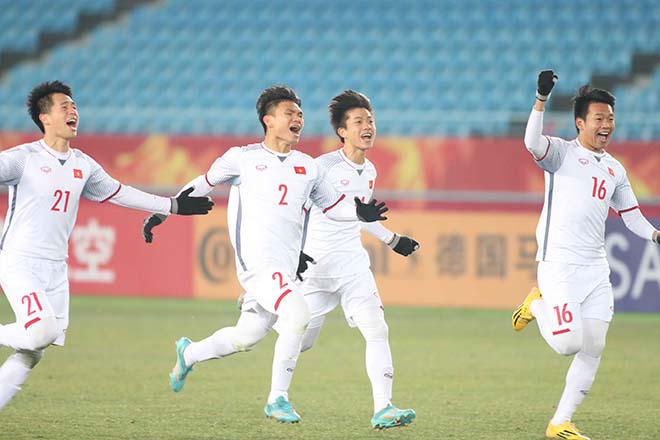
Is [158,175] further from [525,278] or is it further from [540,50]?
[540,50]

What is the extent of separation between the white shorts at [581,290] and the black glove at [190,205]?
2161 mm

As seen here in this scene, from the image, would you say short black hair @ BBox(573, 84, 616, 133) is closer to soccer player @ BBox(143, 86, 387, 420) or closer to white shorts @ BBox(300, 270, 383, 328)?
soccer player @ BBox(143, 86, 387, 420)

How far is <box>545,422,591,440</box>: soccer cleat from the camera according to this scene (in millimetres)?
6951

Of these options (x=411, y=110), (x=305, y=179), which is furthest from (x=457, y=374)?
(x=411, y=110)

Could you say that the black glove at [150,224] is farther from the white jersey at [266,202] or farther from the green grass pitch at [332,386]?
the green grass pitch at [332,386]

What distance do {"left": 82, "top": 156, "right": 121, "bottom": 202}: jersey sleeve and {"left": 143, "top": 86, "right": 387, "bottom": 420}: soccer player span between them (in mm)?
Result: 306

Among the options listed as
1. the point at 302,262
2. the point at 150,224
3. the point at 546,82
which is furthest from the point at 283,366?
the point at 546,82

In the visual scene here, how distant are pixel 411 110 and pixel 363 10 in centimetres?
285

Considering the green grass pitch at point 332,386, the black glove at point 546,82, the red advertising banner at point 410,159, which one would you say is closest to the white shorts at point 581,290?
the green grass pitch at point 332,386

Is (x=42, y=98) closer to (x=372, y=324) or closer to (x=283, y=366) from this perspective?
(x=283, y=366)

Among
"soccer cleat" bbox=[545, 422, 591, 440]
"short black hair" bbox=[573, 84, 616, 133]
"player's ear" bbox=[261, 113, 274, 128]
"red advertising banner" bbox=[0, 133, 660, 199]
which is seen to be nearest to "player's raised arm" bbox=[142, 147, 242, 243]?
"player's ear" bbox=[261, 113, 274, 128]

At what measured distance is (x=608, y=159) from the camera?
7.38 meters

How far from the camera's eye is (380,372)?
23.5ft

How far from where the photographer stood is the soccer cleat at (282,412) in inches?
278
